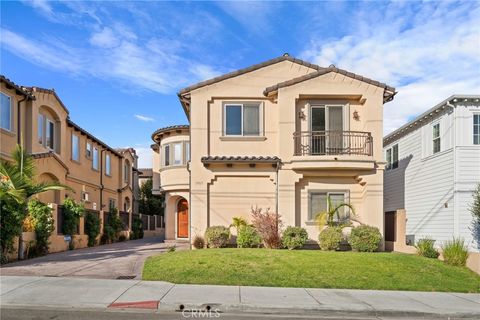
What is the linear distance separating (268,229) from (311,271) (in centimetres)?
417

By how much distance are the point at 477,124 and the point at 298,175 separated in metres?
7.48

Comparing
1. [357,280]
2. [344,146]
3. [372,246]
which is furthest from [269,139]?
[357,280]

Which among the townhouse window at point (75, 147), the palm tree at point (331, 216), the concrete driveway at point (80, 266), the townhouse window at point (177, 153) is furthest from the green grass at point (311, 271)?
the townhouse window at point (75, 147)

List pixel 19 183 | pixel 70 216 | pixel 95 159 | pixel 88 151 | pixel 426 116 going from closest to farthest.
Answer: pixel 19 183 → pixel 70 216 → pixel 426 116 → pixel 88 151 → pixel 95 159

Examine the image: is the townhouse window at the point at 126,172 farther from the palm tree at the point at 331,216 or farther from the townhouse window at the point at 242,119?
the palm tree at the point at 331,216

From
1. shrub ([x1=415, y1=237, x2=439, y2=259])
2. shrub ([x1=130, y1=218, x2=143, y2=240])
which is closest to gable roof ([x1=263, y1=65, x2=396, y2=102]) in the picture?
shrub ([x1=415, y1=237, x2=439, y2=259])

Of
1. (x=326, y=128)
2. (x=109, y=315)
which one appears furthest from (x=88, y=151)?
(x=109, y=315)

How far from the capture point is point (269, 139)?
59.1 ft

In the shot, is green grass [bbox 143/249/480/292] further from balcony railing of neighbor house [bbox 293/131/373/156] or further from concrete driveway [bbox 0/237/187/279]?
balcony railing of neighbor house [bbox 293/131/373/156]

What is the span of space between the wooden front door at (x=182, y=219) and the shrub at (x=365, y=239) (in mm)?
10555

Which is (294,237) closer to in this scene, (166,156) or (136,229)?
(166,156)

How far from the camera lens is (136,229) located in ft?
97.3

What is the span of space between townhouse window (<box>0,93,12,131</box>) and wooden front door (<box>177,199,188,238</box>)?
9.58 m

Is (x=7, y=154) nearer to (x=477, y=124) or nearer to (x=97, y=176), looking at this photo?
(x=97, y=176)
